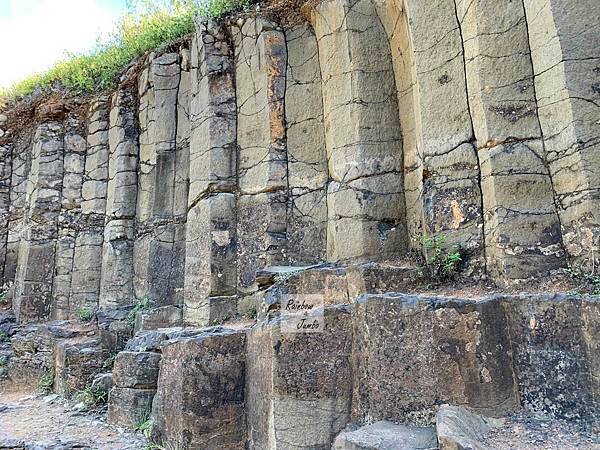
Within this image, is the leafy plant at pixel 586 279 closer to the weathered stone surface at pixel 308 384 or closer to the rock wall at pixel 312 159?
the rock wall at pixel 312 159

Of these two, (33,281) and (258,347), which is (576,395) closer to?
(258,347)

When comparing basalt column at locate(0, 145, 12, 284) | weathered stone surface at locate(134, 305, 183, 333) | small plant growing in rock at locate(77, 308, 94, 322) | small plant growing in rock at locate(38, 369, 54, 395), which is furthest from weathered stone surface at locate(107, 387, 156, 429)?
basalt column at locate(0, 145, 12, 284)

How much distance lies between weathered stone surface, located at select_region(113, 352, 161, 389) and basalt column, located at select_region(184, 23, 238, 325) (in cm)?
110

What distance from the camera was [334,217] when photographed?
21.3ft

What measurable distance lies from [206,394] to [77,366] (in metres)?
3.53

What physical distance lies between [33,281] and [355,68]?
7.45m

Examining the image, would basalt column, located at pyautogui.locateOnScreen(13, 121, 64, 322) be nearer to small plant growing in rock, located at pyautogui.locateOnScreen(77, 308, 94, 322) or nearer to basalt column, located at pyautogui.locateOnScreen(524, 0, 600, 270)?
small plant growing in rock, located at pyautogui.locateOnScreen(77, 308, 94, 322)

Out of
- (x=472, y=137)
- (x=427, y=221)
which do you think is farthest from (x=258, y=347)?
(x=472, y=137)

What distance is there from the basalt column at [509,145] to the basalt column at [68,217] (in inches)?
310

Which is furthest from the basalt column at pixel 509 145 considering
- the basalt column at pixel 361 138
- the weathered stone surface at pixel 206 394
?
the weathered stone surface at pixel 206 394

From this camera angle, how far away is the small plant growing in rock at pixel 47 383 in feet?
26.2

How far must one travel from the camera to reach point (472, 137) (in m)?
5.29

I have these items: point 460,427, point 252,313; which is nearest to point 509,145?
point 460,427

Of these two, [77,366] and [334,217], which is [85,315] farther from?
[334,217]
